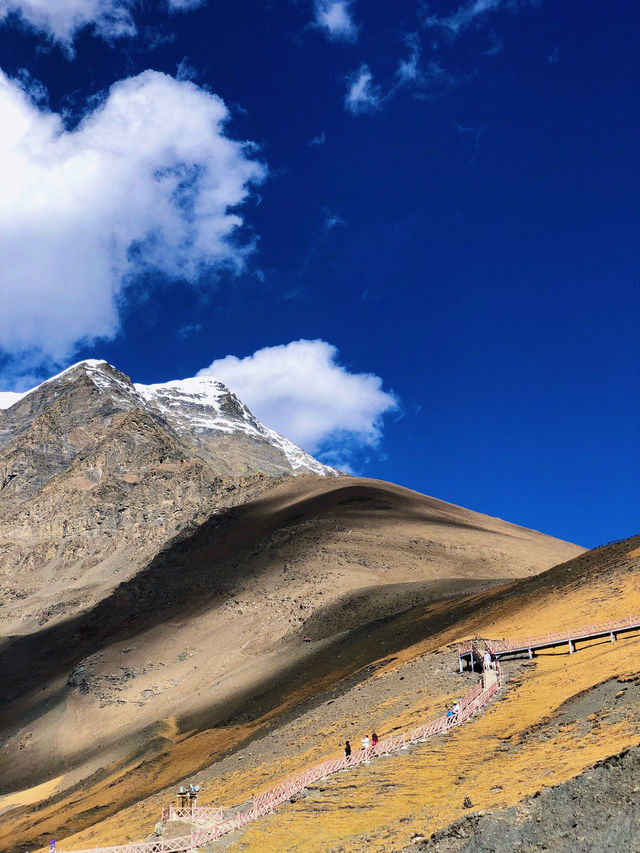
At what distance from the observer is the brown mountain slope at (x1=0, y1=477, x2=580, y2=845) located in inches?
2146

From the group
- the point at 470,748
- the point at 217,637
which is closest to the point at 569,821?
the point at 470,748

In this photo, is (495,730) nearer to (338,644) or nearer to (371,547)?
(338,644)

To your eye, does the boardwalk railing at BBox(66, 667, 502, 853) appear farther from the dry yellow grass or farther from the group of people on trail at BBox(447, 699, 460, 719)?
the dry yellow grass

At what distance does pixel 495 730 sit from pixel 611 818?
11051 millimetres

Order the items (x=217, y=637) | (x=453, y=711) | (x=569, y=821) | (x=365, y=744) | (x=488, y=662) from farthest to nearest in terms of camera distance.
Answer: (x=217, y=637) < (x=488, y=662) < (x=453, y=711) < (x=365, y=744) < (x=569, y=821)

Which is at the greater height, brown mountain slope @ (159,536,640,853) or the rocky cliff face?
the rocky cliff face

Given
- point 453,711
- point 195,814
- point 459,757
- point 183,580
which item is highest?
point 183,580

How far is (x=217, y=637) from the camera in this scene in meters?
83.3

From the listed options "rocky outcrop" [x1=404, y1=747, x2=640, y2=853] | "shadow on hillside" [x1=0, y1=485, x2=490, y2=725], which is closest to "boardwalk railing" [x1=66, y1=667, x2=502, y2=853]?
"rocky outcrop" [x1=404, y1=747, x2=640, y2=853]

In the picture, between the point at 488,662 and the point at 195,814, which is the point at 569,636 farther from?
the point at 195,814

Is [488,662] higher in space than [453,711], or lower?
higher

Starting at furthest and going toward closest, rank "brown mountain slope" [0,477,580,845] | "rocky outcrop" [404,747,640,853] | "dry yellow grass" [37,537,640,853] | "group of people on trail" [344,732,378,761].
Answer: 1. "brown mountain slope" [0,477,580,845]
2. "group of people on trail" [344,732,378,761]
3. "dry yellow grass" [37,537,640,853]
4. "rocky outcrop" [404,747,640,853]

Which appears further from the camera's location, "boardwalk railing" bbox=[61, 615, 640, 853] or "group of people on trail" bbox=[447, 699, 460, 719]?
"group of people on trail" bbox=[447, 699, 460, 719]

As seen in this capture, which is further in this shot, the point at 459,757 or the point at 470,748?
the point at 470,748
